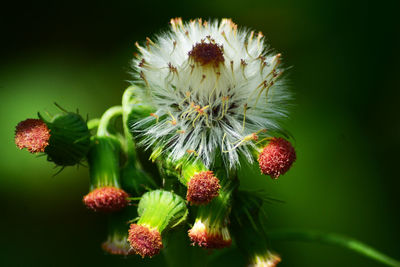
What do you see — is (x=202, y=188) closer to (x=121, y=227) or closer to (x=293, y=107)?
(x=121, y=227)

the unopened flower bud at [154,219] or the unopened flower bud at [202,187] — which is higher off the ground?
the unopened flower bud at [202,187]

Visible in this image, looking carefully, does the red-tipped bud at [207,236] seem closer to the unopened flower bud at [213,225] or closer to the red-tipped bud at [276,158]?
the unopened flower bud at [213,225]

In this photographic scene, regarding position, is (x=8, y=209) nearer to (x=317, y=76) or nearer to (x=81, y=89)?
(x=81, y=89)

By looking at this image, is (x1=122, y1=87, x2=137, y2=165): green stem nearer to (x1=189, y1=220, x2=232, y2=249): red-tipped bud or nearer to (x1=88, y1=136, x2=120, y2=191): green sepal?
(x1=88, y1=136, x2=120, y2=191): green sepal

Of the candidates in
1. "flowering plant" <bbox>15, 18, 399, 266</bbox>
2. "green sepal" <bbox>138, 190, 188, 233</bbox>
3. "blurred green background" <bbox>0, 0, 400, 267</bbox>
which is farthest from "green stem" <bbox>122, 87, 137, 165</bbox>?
"blurred green background" <bbox>0, 0, 400, 267</bbox>

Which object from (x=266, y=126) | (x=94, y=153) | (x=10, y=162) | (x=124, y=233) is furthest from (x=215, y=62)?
(x=10, y=162)

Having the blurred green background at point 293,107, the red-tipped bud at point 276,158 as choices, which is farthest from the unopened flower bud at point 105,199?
the blurred green background at point 293,107

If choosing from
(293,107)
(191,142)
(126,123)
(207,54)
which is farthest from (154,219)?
(293,107)
